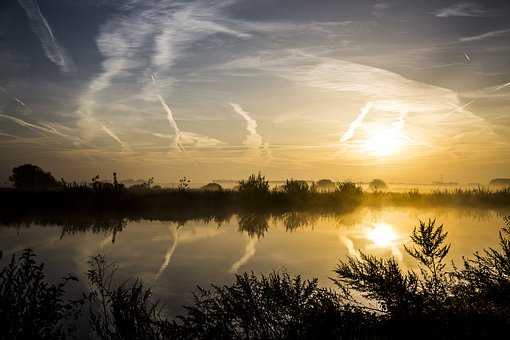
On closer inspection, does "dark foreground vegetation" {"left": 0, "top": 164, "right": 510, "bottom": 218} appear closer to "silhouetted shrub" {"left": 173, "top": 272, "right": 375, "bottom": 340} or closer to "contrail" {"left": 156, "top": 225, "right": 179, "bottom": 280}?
"contrail" {"left": 156, "top": 225, "right": 179, "bottom": 280}

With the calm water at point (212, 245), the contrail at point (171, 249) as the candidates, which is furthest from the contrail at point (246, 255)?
the contrail at point (171, 249)

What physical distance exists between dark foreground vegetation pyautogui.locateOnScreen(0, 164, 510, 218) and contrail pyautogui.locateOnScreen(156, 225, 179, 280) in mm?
5779

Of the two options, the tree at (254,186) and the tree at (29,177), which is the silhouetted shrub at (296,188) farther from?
the tree at (29,177)

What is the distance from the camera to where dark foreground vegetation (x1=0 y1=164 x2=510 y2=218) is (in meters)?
23.8

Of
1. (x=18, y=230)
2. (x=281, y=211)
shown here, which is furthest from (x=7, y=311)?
(x=281, y=211)

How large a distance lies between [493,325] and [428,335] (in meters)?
0.53

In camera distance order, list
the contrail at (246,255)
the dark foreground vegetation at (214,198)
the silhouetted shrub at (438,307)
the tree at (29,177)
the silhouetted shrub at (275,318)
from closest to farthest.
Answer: the silhouetted shrub at (438,307) < the silhouetted shrub at (275,318) < the contrail at (246,255) < the dark foreground vegetation at (214,198) < the tree at (29,177)

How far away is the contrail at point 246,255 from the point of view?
986cm

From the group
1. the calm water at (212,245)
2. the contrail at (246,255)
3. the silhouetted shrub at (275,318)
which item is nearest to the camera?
the silhouetted shrub at (275,318)

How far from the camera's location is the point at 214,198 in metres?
27.7

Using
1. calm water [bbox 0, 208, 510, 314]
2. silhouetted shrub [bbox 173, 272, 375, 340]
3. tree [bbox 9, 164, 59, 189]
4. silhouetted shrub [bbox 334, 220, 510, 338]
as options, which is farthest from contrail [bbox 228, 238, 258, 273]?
tree [bbox 9, 164, 59, 189]

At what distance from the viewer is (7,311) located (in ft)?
13.5

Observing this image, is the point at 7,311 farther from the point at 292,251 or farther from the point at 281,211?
the point at 281,211

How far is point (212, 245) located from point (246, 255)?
209 cm
